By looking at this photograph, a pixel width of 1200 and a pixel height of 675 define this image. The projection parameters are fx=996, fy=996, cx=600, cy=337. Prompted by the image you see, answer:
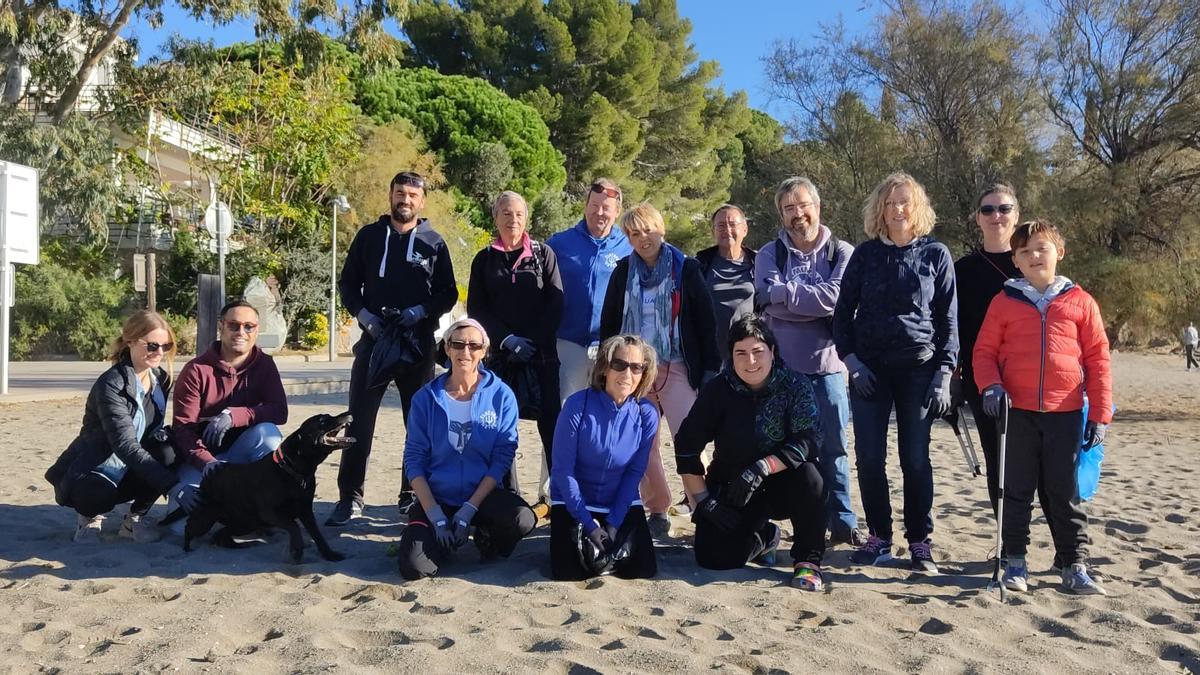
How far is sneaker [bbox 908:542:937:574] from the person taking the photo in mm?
4637

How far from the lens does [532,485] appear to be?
715 cm

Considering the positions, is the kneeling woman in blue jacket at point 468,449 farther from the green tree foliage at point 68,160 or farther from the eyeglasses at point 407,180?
the green tree foliage at point 68,160

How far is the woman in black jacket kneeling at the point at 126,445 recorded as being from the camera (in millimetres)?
4934

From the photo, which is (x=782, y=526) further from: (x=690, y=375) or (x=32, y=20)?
(x=32, y=20)

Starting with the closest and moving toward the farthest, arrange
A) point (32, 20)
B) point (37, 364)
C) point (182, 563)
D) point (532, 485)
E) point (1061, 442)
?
point (1061, 442) < point (182, 563) < point (532, 485) < point (32, 20) < point (37, 364)

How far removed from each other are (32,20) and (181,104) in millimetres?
5287

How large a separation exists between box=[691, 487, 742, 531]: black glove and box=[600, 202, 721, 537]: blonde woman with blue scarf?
78 centimetres

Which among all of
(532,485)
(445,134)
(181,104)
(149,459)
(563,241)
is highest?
(445,134)

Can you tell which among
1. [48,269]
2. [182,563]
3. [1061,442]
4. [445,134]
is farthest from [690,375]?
[445,134]

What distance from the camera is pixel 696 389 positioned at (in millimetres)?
5438

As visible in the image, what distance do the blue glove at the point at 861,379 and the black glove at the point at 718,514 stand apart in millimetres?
821

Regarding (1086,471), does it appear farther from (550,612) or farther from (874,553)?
(550,612)

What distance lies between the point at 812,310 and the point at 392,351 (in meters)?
2.27

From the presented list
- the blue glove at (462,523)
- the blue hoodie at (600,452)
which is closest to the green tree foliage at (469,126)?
the blue hoodie at (600,452)
